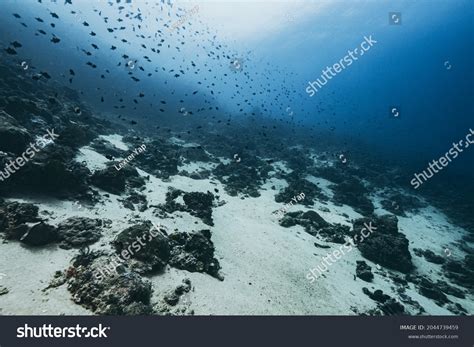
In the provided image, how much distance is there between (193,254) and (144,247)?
75.1 inches

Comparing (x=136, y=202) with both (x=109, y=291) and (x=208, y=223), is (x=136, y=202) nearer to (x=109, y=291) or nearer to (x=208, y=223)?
(x=208, y=223)

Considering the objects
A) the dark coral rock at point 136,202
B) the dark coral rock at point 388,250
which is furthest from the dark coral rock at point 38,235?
the dark coral rock at point 388,250

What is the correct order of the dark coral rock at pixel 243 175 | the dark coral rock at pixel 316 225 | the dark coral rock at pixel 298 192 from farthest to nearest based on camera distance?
the dark coral rock at pixel 243 175 < the dark coral rock at pixel 298 192 < the dark coral rock at pixel 316 225

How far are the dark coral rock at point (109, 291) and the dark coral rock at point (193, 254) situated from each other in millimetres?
1970

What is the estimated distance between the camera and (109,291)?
25.8ft

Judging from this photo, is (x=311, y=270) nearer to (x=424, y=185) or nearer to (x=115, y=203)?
(x=115, y=203)

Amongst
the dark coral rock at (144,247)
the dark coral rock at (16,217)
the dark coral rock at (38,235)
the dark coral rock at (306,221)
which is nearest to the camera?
the dark coral rock at (38,235)

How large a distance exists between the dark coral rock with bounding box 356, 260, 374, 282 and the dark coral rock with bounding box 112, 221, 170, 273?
9.26 metres

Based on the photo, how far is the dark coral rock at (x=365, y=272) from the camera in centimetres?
1355

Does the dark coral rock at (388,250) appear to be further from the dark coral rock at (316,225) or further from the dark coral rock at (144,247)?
the dark coral rock at (144,247)

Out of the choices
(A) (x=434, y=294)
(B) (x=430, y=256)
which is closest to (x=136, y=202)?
(A) (x=434, y=294)

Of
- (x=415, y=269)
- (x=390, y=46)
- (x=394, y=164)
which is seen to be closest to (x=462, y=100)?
(x=390, y=46)

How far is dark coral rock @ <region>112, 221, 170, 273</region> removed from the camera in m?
9.86

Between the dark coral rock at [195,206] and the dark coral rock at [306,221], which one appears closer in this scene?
the dark coral rock at [195,206]
